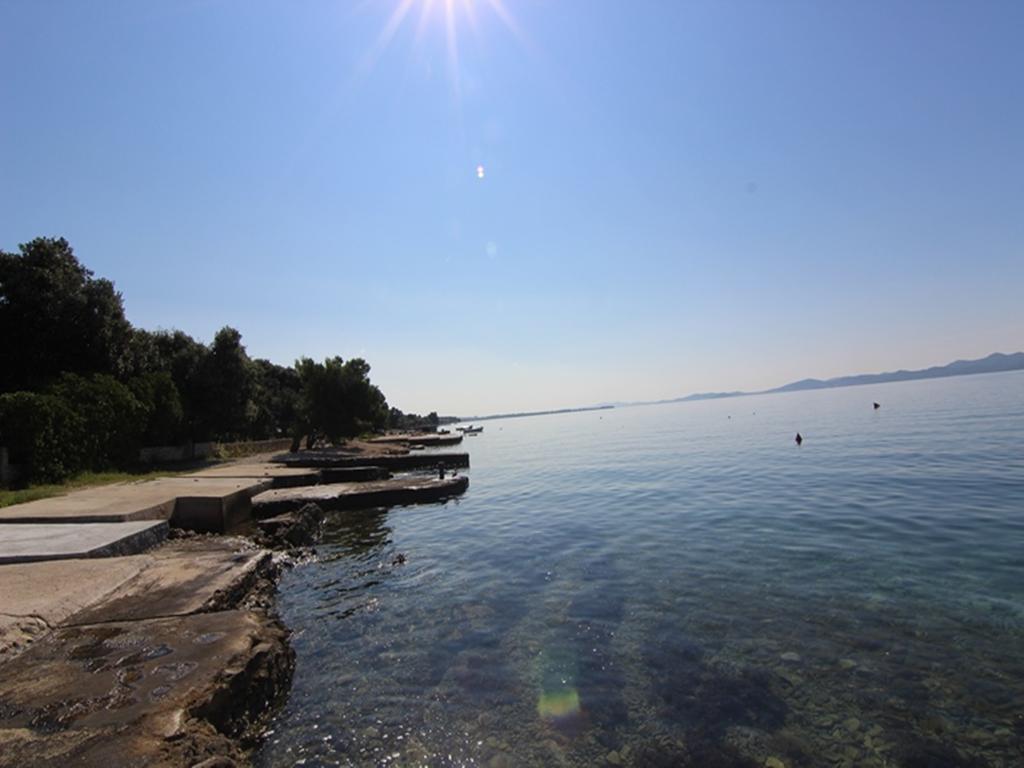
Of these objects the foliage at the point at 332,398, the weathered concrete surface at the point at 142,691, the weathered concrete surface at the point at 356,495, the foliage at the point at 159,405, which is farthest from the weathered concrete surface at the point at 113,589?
the foliage at the point at 332,398

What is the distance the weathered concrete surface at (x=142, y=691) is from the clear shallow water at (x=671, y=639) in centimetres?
66

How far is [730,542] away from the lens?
1391 cm

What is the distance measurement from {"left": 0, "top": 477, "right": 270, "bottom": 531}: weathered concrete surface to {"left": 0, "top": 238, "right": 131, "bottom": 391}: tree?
544 inches

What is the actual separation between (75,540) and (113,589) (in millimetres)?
3601

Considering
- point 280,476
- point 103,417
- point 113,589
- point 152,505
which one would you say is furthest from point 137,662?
point 103,417

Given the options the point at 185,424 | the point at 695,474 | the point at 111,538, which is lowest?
the point at 695,474

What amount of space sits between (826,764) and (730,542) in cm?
915

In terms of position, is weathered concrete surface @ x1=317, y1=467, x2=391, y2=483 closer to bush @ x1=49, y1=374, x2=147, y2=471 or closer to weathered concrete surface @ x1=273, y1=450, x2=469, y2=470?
weathered concrete surface @ x1=273, y1=450, x2=469, y2=470

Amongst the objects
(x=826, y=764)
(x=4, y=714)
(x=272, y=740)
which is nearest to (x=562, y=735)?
(x=826, y=764)

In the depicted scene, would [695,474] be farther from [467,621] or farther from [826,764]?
[826,764]

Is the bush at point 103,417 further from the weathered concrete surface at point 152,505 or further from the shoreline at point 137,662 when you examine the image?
the shoreline at point 137,662

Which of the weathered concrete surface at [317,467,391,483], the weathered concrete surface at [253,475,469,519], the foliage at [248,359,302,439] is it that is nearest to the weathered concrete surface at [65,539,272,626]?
the weathered concrete surface at [253,475,469,519]

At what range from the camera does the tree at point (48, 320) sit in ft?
93.0

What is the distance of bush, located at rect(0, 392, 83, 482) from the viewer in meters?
19.8
